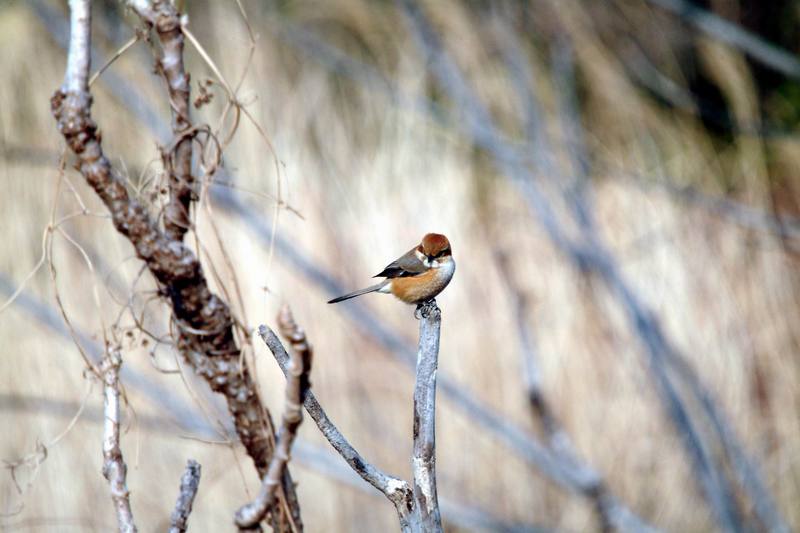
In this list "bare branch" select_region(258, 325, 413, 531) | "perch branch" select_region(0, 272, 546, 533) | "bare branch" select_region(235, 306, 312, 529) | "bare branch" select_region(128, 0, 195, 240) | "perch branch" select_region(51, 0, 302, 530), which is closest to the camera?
"bare branch" select_region(235, 306, 312, 529)

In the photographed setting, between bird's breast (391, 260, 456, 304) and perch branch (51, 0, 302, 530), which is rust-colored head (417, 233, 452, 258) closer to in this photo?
bird's breast (391, 260, 456, 304)

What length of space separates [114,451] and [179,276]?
245 mm

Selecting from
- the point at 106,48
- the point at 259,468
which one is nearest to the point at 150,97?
the point at 106,48

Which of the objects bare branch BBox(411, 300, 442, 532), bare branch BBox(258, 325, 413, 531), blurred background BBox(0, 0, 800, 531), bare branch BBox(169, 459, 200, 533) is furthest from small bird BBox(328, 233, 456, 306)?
blurred background BBox(0, 0, 800, 531)

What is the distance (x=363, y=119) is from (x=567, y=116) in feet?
4.15

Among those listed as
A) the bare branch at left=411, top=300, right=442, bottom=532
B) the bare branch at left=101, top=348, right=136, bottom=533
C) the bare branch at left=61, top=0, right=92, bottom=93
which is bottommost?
the bare branch at left=411, top=300, right=442, bottom=532

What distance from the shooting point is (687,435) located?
322 cm

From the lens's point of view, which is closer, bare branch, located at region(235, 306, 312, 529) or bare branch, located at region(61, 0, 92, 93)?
bare branch, located at region(235, 306, 312, 529)

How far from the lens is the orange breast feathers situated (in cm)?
231

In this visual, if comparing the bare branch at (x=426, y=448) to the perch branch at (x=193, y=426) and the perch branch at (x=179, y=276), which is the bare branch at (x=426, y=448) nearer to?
the perch branch at (x=179, y=276)

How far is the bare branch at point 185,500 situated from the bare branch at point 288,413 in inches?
6.3

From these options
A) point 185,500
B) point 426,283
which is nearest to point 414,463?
point 185,500

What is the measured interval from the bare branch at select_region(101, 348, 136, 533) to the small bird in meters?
1.31

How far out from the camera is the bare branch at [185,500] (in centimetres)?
89
